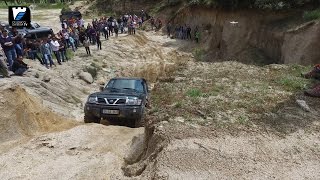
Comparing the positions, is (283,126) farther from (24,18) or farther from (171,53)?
(171,53)

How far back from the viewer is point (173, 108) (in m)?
8.50

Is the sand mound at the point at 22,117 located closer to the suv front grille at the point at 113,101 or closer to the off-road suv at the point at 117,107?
the off-road suv at the point at 117,107

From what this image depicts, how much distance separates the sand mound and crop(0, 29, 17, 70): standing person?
9.04 feet

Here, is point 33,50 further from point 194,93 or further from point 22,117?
point 194,93

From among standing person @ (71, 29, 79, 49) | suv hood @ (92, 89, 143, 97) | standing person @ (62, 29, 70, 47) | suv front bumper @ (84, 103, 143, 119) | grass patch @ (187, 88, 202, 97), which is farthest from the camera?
standing person @ (71, 29, 79, 49)

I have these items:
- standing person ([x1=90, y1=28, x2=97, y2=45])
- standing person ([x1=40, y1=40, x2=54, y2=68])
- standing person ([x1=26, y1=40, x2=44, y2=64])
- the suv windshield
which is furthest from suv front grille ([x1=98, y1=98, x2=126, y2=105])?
standing person ([x1=90, y1=28, x2=97, y2=45])

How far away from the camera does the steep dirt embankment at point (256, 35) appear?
23.0 metres

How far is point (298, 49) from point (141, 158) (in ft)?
58.5

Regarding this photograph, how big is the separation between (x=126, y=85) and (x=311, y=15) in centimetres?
1568

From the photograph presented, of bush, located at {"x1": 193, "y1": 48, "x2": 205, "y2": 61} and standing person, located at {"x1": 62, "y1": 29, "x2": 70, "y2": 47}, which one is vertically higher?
standing person, located at {"x1": 62, "y1": 29, "x2": 70, "y2": 47}

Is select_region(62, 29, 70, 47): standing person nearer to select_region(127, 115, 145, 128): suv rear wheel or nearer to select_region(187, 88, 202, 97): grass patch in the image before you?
select_region(127, 115, 145, 128): suv rear wheel

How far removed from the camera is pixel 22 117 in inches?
437

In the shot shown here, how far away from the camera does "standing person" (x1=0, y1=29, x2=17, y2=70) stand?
46.8 ft

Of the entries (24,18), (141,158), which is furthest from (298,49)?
(141,158)
